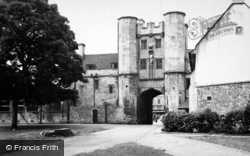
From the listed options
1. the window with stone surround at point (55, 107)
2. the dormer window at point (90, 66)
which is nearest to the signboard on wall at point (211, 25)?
the dormer window at point (90, 66)

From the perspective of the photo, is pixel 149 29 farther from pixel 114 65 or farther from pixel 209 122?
pixel 209 122

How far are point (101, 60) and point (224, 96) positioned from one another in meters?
23.3

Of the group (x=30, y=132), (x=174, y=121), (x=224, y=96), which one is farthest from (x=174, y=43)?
(x=30, y=132)

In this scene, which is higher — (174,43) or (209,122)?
(174,43)

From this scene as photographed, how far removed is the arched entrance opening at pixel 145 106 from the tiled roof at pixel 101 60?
6.07 metres

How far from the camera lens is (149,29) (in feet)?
133

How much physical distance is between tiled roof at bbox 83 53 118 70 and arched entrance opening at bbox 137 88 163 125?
19.9 feet

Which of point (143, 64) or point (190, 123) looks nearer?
point (190, 123)

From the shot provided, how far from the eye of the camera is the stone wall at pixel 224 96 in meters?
23.0

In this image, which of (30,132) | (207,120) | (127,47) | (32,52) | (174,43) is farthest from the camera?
(127,47)

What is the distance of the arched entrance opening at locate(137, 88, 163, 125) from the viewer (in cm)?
4038

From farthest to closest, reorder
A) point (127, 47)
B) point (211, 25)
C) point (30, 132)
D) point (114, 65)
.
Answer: point (114, 65) → point (127, 47) → point (211, 25) → point (30, 132)

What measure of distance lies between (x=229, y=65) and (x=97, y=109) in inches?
875

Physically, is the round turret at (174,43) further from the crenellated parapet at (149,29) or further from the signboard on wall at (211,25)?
the signboard on wall at (211,25)
